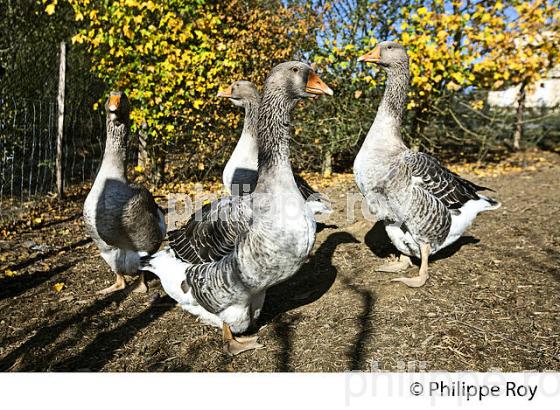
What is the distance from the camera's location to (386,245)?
541 centimetres

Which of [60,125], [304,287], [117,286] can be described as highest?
[60,125]

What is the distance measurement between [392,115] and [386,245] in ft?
5.87

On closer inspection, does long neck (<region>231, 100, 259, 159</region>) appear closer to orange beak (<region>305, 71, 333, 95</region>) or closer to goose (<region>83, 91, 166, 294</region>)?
goose (<region>83, 91, 166, 294</region>)

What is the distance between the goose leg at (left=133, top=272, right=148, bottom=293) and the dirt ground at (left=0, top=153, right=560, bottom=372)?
80mm

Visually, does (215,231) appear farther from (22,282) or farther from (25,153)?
(25,153)

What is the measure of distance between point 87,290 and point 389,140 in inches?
131

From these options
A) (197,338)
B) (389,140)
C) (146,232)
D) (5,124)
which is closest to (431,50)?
(389,140)

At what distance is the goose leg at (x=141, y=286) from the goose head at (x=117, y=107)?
A: 157 centimetres

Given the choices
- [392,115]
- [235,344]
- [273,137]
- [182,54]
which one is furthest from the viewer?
[182,54]

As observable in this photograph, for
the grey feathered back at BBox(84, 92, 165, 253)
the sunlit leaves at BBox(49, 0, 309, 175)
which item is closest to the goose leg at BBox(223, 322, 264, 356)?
the grey feathered back at BBox(84, 92, 165, 253)

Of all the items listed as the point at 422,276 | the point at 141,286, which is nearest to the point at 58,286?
the point at 141,286

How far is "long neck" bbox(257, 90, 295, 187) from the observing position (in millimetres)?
2955
